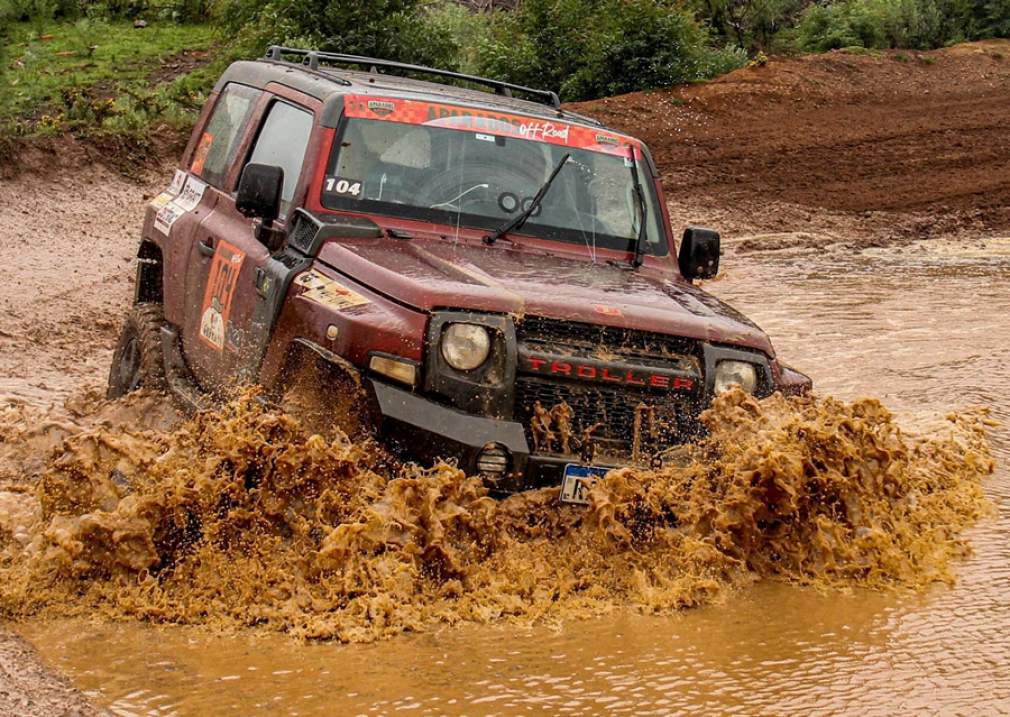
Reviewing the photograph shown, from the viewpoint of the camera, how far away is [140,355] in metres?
7.96

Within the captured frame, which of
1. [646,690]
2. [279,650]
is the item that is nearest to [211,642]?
[279,650]

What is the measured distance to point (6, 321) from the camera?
1112 centimetres

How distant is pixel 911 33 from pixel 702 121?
22.4 feet

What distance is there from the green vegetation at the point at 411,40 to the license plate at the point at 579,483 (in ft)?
36.9

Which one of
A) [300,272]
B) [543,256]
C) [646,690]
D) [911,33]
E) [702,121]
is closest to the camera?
[646,690]

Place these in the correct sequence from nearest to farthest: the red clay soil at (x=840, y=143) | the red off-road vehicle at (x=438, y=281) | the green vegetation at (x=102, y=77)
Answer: the red off-road vehicle at (x=438, y=281) < the green vegetation at (x=102, y=77) < the red clay soil at (x=840, y=143)

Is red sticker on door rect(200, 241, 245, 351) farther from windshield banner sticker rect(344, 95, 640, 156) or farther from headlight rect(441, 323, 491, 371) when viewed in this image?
headlight rect(441, 323, 491, 371)

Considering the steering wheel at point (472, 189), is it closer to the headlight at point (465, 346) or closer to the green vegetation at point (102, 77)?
the headlight at point (465, 346)

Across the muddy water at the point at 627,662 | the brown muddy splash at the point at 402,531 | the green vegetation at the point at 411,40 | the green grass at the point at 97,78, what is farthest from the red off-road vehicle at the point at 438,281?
the green grass at the point at 97,78

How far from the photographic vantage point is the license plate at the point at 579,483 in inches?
223

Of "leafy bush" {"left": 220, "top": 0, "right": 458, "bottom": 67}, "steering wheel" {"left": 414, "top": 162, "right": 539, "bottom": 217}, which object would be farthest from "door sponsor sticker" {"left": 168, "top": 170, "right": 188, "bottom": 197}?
"leafy bush" {"left": 220, "top": 0, "right": 458, "bottom": 67}

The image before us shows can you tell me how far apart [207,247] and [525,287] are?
200 centimetres

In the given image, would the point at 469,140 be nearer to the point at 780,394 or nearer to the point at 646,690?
the point at 780,394

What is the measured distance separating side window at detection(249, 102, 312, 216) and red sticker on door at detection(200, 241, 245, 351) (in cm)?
33
